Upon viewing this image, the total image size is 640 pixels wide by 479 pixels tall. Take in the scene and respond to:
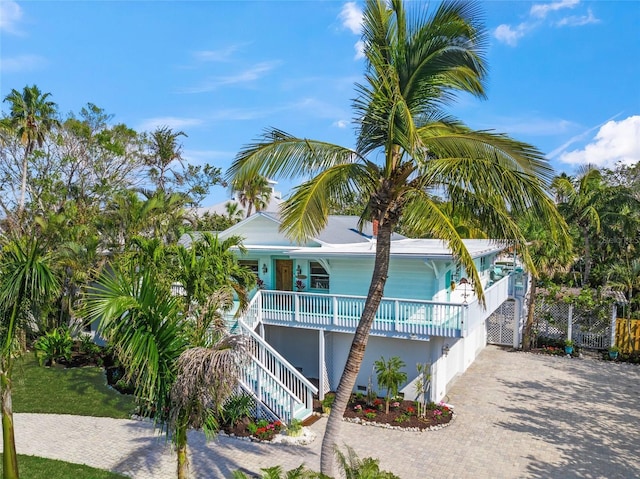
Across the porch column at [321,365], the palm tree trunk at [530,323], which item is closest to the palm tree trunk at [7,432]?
the porch column at [321,365]

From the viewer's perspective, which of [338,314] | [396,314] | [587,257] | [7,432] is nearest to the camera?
[7,432]

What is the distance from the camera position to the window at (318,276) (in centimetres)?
1645

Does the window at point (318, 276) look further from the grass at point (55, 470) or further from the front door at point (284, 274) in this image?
the grass at point (55, 470)

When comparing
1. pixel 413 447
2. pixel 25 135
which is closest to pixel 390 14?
pixel 413 447

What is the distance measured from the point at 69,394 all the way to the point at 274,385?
6.93 meters

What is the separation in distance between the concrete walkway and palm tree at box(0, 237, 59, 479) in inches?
103

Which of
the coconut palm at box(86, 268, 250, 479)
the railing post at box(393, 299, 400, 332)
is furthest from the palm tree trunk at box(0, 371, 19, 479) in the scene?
the railing post at box(393, 299, 400, 332)

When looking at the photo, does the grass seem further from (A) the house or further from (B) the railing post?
(B) the railing post

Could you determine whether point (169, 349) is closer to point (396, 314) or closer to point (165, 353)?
point (165, 353)

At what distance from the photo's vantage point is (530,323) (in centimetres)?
1950

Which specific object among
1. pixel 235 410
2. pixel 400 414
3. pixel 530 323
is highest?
pixel 530 323

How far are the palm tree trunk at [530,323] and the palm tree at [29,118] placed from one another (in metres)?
26.5

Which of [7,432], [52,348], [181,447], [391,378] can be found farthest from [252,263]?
[181,447]

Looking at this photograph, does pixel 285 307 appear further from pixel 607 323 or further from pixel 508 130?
pixel 607 323
